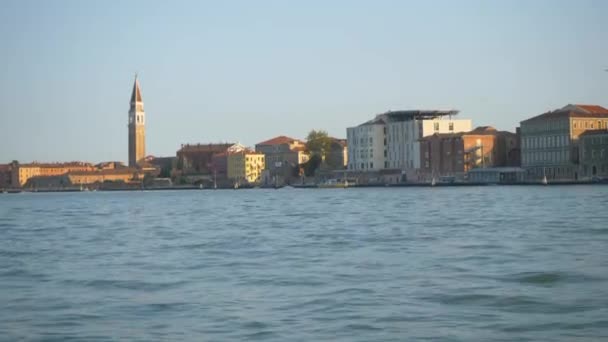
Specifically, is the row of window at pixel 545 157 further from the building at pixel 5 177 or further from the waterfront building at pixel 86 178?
the building at pixel 5 177

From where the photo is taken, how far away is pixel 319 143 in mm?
115438

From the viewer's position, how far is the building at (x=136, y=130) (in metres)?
148

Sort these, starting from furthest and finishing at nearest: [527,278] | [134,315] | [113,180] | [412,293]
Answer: [113,180] < [527,278] < [412,293] < [134,315]

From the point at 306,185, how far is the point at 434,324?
330ft

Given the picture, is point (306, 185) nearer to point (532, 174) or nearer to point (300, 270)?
point (532, 174)

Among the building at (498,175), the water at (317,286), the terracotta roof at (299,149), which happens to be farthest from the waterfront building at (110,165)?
the water at (317,286)

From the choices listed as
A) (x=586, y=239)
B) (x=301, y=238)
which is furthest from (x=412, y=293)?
(x=301, y=238)

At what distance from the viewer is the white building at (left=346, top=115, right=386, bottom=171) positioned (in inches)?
4038

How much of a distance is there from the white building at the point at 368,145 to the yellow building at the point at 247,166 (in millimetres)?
24932

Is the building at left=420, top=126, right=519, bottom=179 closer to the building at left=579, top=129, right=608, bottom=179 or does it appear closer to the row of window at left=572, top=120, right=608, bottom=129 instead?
the row of window at left=572, top=120, right=608, bottom=129

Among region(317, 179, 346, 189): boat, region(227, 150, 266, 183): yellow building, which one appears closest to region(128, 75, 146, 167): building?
region(227, 150, 266, 183): yellow building

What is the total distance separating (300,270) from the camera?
612 inches

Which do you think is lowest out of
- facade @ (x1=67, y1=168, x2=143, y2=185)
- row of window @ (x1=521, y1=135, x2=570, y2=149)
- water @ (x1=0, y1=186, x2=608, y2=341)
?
water @ (x1=0, y1=186, x2=608, y2=341)

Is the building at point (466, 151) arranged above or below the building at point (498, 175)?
above
